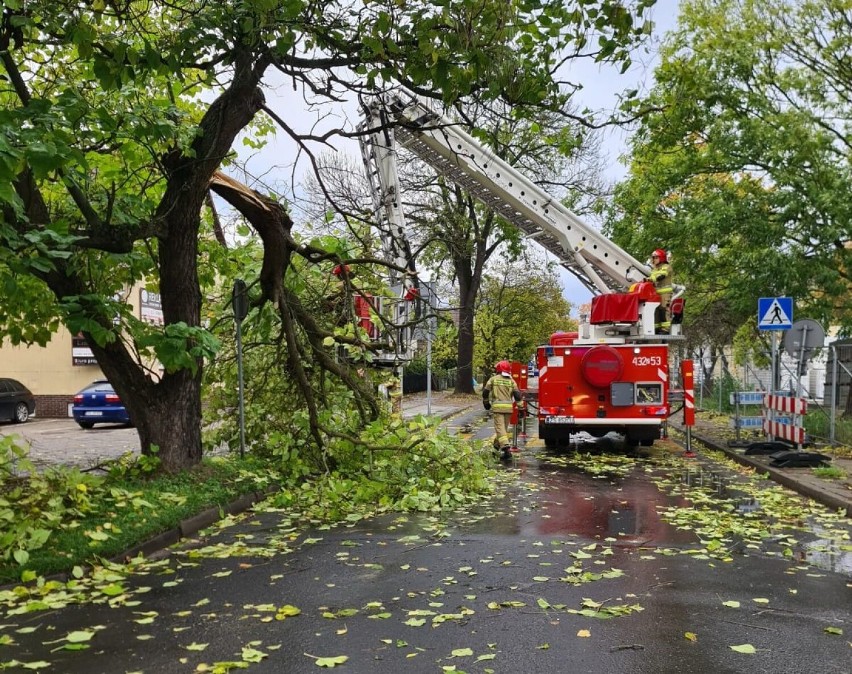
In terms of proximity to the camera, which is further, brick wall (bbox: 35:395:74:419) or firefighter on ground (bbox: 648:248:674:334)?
brick wall (bbox: 35:395:74:419)

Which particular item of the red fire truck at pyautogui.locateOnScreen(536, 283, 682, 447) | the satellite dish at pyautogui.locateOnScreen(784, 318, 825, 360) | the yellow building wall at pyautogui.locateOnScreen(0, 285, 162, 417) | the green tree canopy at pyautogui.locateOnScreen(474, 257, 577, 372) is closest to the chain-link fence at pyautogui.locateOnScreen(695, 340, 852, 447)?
the satellite dish at pyautogui.locateOnScreen(784, 318, 825, 360)

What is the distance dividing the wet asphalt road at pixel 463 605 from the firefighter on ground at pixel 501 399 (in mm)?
5465

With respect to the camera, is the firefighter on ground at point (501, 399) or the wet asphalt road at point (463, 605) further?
the firefighter on ground at point (501, 399)

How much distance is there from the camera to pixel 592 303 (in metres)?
14.2

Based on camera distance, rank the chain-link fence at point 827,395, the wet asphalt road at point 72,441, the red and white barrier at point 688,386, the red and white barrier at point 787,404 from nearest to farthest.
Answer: the red and white barrier at point 787,404, the wet asphalt road at point 72,441, the red and white barrier at point 688,386, the chain-link fence at point 827,395

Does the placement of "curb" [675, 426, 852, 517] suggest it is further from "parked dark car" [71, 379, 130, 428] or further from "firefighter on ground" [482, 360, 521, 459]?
"parked dark car" [71, 379, 130, 428]

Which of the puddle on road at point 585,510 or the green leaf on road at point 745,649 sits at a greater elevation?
the green leaf on road at point 745,649

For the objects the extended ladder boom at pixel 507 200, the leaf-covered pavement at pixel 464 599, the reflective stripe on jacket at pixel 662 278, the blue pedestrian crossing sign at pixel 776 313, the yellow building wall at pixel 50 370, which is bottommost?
the leaf-covered pavement at pixel 464 599

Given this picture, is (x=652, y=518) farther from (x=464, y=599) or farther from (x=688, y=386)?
(x=688, y=386)

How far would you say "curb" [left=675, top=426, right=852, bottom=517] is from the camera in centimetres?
859

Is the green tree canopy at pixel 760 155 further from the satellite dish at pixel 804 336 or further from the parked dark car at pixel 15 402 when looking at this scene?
the parked dark car at pixel 15 402

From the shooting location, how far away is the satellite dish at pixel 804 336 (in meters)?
12.6

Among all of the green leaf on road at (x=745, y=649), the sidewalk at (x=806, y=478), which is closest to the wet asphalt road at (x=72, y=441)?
the green leaf on road at (x=745, y=649)

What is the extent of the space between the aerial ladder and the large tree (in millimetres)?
4137
